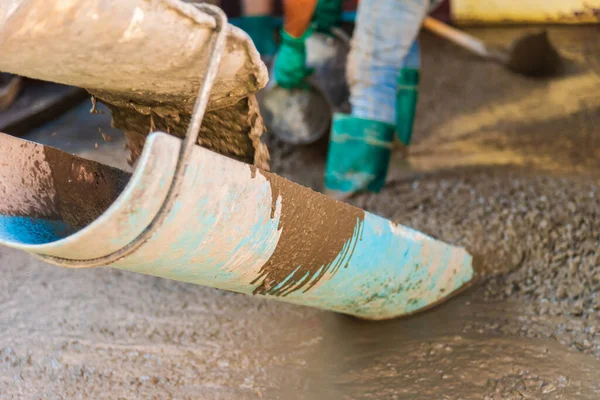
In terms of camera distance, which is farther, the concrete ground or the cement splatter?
the concrete ground

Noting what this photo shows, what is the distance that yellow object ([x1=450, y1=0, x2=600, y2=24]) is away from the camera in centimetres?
359

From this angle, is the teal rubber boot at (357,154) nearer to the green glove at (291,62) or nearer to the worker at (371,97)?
the worker at (371,97)

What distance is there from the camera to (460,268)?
179 centimetres

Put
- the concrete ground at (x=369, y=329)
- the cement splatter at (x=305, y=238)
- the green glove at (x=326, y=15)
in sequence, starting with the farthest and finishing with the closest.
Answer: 1. the green glove at (x=326, y=15)
2. the concrete ground at (x=369, y=329)
3. the cement splatter at (x=305, y=238)

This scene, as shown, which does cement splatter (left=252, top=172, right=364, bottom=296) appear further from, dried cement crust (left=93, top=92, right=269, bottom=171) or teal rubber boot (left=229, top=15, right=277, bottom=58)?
teal rubber boot (left=229, top=15, right=277, bottom=58)

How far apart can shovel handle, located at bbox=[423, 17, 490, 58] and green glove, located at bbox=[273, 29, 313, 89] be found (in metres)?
1.20

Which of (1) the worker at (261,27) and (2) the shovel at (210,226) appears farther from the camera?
(1) the worker at (261,27)

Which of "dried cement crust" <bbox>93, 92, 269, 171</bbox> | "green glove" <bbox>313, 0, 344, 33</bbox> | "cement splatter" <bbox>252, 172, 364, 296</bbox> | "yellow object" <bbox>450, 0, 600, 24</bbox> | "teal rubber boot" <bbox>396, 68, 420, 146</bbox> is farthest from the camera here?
"yellow object" <bbox>450, 0, 600, 24</bbox>

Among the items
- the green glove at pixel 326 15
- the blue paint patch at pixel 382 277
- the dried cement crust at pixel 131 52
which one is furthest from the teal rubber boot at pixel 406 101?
the dried cement crust at pixel 131 52

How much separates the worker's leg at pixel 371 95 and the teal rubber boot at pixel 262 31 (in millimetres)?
1288

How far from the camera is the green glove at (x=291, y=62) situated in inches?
108

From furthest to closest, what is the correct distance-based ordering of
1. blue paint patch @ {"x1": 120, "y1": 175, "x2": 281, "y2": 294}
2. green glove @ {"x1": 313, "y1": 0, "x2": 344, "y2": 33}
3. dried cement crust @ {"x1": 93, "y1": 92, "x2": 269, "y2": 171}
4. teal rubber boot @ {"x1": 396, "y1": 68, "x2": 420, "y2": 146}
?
green glove @ {"x1": 313, "y1": 0, "x2": 344, "y2": 33}
teal rubber boot @ {"x1": 396, "y1": 68, "x2": 420, "y2": 146}
dried cement crust @ {"x1": 93, "y1": 92, "x2": 269, "y2": 171}
blue paint patch @ {"x1": 120, "y1": 175, "x2": 281, "y2": 294}

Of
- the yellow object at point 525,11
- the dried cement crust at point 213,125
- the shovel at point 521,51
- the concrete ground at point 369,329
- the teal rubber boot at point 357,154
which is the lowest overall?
the concrete ground at point 369,329

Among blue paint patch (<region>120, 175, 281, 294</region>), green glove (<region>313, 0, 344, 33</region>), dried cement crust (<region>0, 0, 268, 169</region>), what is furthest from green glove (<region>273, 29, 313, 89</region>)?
blue paint patch (<region>120, 175, 281, 294</region>)
